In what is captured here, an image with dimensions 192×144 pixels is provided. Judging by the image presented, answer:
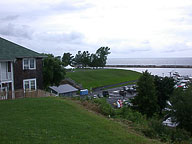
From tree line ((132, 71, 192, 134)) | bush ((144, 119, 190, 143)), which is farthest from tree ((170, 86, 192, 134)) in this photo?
bush ((144, 119, 190, 143))

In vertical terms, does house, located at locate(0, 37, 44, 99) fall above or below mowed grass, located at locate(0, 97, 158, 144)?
above

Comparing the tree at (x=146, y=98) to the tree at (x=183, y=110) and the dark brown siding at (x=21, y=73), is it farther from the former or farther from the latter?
the dark brown siding at (x=21, y=73)

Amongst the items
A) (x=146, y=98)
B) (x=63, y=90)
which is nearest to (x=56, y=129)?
(x=146, y=98)

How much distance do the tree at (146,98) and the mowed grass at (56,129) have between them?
16577 millimetres

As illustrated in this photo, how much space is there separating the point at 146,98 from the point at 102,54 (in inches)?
3306

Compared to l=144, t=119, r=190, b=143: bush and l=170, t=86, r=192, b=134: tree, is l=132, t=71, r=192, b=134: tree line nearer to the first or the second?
l=170, t=86, r=192, b=134: tree

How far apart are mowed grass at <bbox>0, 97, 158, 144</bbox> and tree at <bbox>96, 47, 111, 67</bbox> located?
95.8 meters

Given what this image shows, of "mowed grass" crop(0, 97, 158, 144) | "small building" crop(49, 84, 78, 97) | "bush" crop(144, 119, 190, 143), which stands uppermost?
"mowed grass" crop(0, 97, 158, 144)

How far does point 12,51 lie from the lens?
25734 millimetres

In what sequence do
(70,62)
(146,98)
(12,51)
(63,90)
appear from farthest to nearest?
(70,62)
(63,90)
(146,98)
(12,51)

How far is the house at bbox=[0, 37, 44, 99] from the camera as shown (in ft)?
79.5

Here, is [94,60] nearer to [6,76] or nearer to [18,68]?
[18,68]

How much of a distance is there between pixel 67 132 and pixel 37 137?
56.9 inches

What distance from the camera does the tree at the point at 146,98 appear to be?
2855 centimetres
